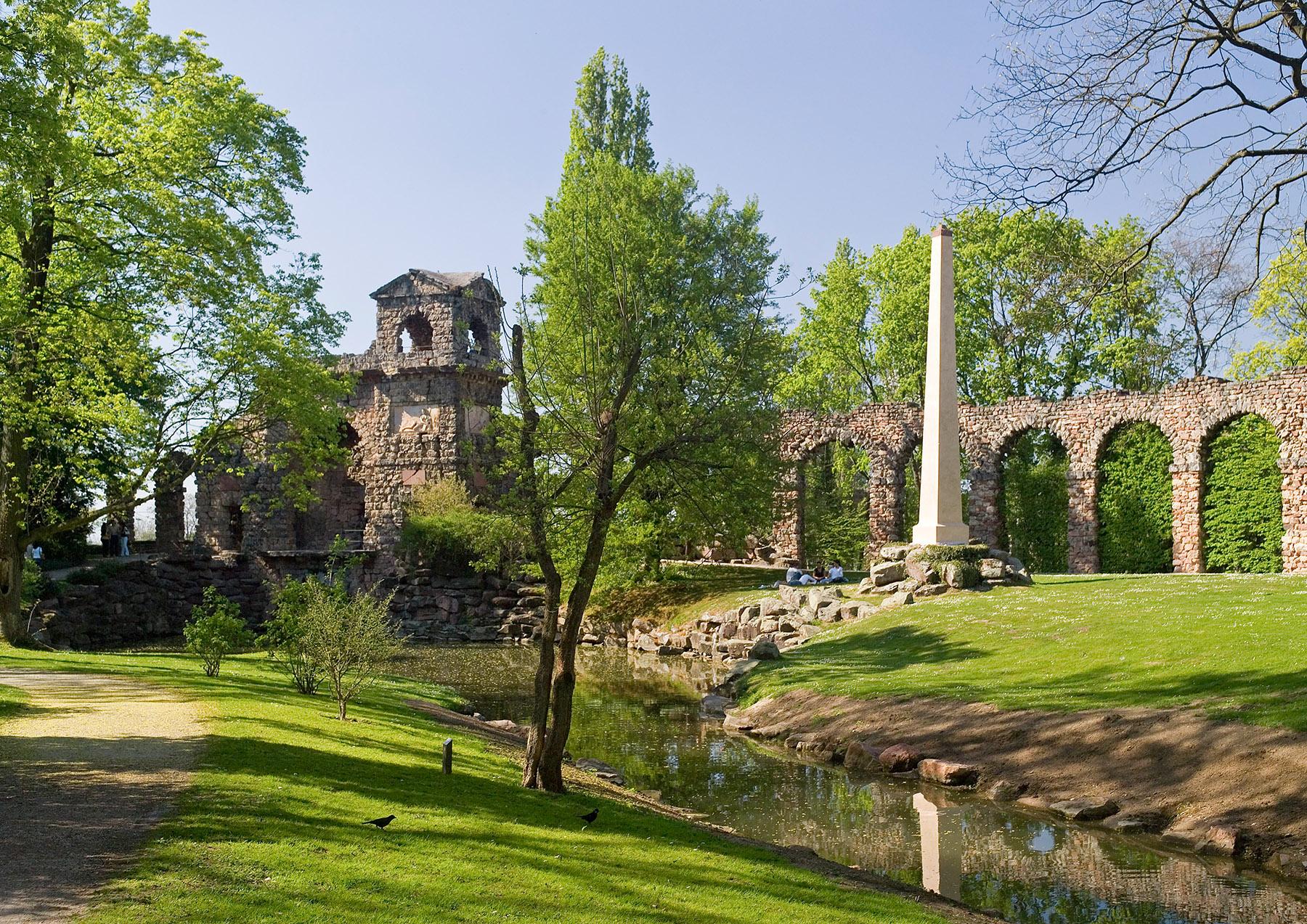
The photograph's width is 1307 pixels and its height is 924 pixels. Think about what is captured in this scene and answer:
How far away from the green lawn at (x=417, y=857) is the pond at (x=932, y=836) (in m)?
1.75

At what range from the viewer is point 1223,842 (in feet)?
32.6

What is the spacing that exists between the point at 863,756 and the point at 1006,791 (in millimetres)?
2351

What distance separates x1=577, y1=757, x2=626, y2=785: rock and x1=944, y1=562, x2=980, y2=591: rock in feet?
36.6

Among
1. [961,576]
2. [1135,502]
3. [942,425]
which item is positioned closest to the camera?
[961,576]

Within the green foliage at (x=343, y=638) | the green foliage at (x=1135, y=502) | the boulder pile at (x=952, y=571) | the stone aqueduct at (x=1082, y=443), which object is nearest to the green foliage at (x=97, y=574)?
the stone aqueduct at (x=1082, y=443)

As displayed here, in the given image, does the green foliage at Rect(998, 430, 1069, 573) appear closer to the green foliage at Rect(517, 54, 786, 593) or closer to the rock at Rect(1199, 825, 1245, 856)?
the green foliage at Rect(517, 54, 786, 593)

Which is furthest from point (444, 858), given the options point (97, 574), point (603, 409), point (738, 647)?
point (97, 574)

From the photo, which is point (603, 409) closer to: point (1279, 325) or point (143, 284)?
point (143, 284)

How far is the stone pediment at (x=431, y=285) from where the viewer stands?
1563 inches

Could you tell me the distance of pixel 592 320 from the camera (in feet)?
36.3

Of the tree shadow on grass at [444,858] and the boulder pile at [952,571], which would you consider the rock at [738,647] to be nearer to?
the boulder pile at [952,571]

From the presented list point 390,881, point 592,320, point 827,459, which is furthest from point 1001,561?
point 827,459

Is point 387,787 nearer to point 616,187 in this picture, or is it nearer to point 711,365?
point 711,365

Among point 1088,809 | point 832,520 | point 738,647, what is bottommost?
point 738,647
